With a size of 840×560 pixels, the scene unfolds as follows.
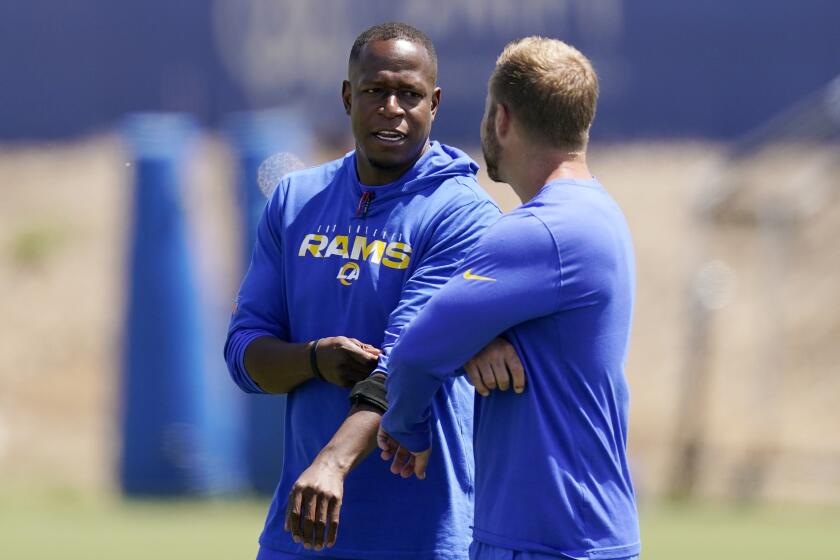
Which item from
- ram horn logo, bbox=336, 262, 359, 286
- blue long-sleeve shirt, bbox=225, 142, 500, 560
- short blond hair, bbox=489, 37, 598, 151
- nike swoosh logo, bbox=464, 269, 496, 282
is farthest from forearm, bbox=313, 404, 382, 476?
short blond hair, bbox=489, 37, 598, 151

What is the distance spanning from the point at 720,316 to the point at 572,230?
22071 millimetres

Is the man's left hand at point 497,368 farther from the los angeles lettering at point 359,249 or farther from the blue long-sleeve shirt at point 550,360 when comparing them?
the los angeles lettering at point 359,249

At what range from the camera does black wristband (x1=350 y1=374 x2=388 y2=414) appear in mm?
4227

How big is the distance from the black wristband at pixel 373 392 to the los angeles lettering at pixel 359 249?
0.34 metres

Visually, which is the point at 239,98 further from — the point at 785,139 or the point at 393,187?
the point at 393,187

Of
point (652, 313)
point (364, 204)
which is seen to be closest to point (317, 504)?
point (364, 204)

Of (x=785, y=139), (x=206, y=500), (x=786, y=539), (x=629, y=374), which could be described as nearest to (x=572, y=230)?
(x=786, y=539)

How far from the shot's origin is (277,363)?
4438mm

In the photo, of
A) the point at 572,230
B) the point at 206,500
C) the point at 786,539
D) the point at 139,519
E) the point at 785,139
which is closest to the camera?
the point at 572,230

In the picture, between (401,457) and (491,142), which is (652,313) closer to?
(401,457)

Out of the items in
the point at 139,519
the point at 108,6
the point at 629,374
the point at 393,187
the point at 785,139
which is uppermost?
the point at 108,6

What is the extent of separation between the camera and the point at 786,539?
1266 cm

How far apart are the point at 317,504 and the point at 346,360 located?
0.40 metres

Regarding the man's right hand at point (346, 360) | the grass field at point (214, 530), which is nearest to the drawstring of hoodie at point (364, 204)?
the man's right hand at point (346, 360)
